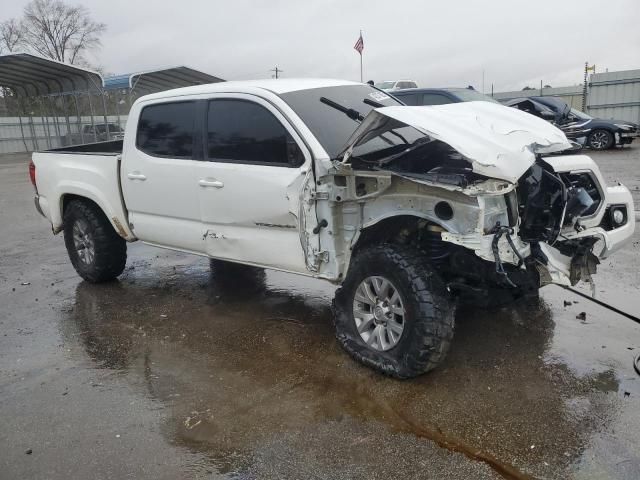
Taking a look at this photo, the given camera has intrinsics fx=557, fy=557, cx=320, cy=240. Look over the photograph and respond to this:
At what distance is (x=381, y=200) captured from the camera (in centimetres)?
369

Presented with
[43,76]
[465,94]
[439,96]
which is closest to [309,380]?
[439,96]

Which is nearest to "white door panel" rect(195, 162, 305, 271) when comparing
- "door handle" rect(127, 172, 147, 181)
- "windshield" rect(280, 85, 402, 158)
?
"windshield" rect(280, 85, 402, 158)

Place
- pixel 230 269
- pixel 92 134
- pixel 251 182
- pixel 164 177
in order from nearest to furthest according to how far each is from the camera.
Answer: pixel 251 182 → pixel 164 177 → pixel 230 269 → pixel 92 134

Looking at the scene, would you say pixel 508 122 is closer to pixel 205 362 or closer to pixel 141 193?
pixel 205 362

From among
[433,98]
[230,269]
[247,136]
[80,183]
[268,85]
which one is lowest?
[230,269]

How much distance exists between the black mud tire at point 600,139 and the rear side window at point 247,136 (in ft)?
50.7

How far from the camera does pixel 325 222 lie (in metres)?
3.94

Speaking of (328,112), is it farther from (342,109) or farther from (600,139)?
(600,139)

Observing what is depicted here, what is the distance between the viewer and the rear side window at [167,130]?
15.9 ft

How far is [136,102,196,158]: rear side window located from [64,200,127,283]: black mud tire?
3.50 ft

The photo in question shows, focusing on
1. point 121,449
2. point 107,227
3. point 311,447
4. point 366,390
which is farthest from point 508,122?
point 107,227

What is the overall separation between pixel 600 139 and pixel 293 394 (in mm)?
16537

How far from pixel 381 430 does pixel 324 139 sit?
2077 millimetres

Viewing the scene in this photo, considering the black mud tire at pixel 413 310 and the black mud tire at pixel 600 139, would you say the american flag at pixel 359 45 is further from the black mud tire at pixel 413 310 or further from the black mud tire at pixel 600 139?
the black mud tire at pixel 413 310
